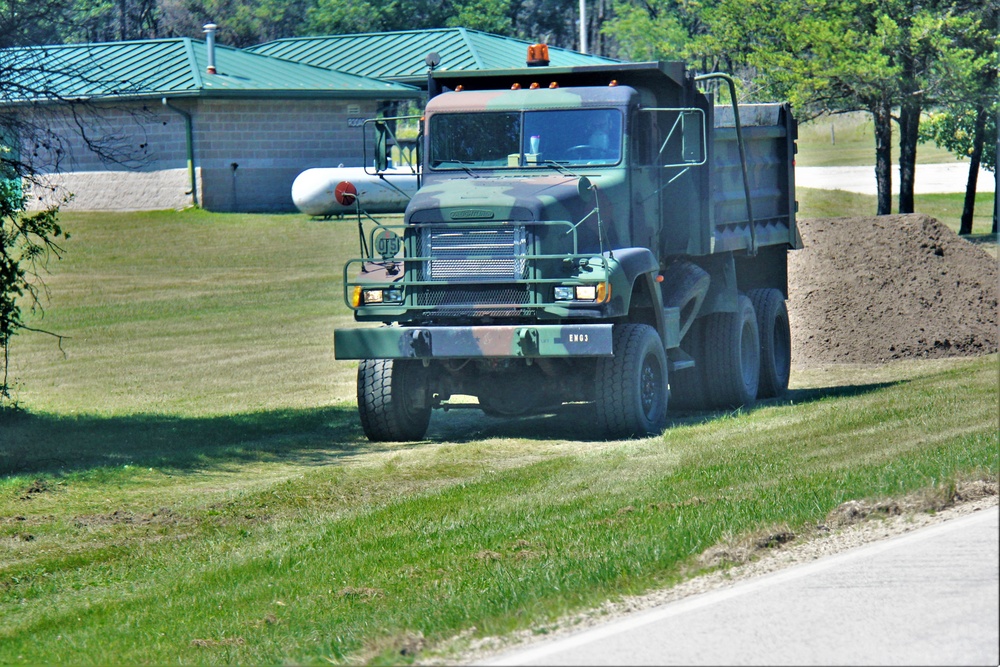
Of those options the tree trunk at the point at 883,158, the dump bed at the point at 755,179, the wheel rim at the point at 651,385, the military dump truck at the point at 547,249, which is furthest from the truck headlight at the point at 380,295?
the tree trunk at the point at 883,158

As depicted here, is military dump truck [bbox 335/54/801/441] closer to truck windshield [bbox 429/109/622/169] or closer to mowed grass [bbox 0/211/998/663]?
truck windshield [bbox 429/109/622/169]

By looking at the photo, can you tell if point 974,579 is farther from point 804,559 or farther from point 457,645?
point 457,645

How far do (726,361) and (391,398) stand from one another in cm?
382

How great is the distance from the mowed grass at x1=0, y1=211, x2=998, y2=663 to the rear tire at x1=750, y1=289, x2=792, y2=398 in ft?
1.52

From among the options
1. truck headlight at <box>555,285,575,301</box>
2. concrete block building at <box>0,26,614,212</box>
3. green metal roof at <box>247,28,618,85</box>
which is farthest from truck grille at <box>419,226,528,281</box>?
green metal roof at <box>247,28,618,85</box>

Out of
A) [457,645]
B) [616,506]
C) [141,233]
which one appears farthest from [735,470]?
[141,233]

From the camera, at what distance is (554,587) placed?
21.9 ft

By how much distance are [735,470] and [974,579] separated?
3.77 m

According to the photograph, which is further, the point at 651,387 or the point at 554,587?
the point at 651,387

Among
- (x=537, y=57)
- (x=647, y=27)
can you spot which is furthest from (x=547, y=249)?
(x=647, y=27)

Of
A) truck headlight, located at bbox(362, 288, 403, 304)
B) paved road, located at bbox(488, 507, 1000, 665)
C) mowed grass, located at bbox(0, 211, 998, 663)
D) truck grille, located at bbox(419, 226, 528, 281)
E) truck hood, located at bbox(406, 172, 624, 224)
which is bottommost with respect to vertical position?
mowed grass, located at bbox(0, 211, 998, 663)

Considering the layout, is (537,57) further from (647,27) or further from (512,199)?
(647,27)

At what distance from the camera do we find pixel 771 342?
51.8ft

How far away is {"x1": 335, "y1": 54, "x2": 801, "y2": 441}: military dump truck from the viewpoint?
12078 millimetres
